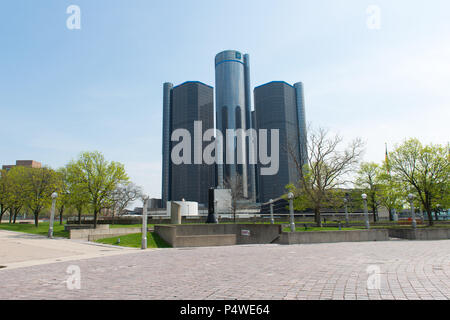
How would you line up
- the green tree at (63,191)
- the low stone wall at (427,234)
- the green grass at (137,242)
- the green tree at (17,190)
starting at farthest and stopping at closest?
the green tree at (17,190), the green tree at (63,191), the low stone wall at (427,234), the green grass at (137,242)

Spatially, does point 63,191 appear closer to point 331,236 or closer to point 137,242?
point 137,242

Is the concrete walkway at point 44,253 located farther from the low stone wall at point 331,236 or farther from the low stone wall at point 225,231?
the low stone wall at point 331,236

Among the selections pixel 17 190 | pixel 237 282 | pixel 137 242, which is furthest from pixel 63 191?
pixel 237 282

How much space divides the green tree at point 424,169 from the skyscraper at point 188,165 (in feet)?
498

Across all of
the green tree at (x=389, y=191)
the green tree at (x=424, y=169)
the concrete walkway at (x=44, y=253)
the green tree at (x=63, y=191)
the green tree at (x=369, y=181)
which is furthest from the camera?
the green tree at (x=369, y=181)

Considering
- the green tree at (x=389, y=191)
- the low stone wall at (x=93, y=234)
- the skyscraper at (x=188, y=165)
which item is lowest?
the low stone wall at (x=93, y=234)

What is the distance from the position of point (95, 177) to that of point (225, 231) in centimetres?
1726

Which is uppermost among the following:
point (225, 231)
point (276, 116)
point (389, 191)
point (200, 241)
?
point (276, 116)

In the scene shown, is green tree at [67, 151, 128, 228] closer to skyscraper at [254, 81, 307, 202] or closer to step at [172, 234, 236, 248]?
step at [172, 234, 236, 248]

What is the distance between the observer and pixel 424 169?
28.4m

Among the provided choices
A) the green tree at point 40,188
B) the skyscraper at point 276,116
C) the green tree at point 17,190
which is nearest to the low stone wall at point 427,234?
the green tree at point 40,188

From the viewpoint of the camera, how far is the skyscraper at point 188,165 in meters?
178
